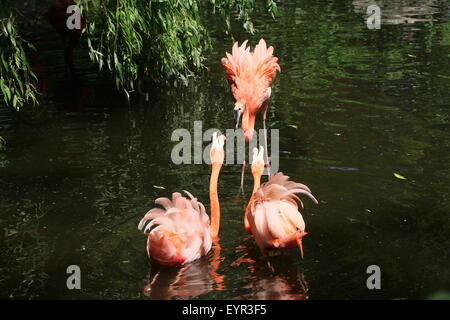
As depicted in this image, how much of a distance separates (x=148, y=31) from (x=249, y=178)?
2.91 m

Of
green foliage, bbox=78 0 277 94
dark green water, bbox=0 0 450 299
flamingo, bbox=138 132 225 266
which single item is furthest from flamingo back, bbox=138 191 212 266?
green foliage, bbox=78 0 277 94

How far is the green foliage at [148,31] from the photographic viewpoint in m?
7.95

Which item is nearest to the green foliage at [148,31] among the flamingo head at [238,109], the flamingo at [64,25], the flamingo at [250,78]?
the flamingo at [250,78]

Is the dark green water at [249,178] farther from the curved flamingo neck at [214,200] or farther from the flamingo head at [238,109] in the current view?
the flamingo head at [238,109]

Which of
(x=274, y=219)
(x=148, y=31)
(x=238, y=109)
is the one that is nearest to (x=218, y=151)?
(x=274, y=219)

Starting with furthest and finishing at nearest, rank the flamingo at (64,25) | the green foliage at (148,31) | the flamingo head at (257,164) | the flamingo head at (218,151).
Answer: the flamingo at (64,25), the green foliage at (148,31), the flamingo head at (257,164), the flamingo head at (218,151)

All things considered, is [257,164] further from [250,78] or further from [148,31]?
[148,31]

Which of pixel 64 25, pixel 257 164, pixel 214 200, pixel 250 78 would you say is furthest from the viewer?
pixel 64 25

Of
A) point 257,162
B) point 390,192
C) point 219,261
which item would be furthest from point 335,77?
point 219,261

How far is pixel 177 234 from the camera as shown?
4.88 m

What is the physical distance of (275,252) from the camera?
5113 millimetres

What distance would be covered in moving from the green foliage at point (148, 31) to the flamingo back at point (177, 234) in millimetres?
3119

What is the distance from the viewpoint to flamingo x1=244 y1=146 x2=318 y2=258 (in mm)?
4859

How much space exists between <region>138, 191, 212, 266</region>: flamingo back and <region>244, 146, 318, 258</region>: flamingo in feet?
1.23
